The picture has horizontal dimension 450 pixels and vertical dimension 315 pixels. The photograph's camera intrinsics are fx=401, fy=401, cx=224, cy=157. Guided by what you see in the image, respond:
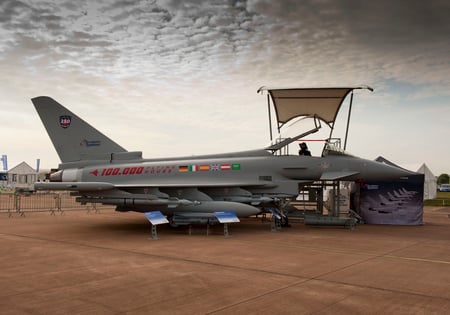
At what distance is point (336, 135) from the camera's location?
14133 millimetres

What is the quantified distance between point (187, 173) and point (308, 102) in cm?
520

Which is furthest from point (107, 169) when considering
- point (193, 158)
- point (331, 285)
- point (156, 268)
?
point (331, 285)

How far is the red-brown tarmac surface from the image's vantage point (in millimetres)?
4562

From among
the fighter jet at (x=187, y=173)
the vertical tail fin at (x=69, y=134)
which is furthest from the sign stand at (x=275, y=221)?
the vertical tail fin at (x=69, y=134)

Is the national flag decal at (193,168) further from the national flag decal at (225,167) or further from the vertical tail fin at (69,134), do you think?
the vertical tail fin at (69,134)

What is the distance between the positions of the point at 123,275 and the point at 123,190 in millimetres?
6021

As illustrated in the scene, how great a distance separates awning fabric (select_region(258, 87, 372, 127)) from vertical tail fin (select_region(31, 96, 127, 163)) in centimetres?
580

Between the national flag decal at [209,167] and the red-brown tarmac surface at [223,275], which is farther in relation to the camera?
the national flag decal at [209,167]

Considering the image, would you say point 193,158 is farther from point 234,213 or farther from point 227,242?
point 227,242

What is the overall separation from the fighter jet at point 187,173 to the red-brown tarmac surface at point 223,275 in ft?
4.37

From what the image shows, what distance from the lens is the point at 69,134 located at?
13.5 m

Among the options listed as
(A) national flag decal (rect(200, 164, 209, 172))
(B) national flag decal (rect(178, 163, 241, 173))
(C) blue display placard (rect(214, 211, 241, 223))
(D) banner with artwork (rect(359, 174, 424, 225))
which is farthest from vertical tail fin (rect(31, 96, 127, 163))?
(D) banner with artwork (rect(359, 174, 424, 225))

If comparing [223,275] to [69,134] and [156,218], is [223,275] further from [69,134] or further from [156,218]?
[69,134]

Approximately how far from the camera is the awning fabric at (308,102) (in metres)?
13.8
